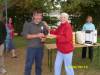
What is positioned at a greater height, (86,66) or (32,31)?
(32,31)

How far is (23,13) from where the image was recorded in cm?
2725

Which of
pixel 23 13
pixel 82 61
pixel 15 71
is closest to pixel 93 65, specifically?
pixel 82 61

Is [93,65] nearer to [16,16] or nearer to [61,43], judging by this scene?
[61,43]

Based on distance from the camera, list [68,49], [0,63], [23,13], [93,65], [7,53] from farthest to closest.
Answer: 1. [23,13]
2. [7,53]
3. [93,65]
4. [0,63]
5. [68,49]

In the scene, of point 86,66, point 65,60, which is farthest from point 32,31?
point 86,66

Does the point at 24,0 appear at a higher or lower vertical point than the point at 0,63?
higher

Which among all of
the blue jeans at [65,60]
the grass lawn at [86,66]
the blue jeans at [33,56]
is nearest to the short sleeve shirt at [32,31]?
the blue jeans at [33,56]

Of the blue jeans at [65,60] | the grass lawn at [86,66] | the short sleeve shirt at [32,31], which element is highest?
the short sleeve shirt at [32,31]

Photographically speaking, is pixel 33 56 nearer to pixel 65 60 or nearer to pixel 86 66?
pixel 65 60

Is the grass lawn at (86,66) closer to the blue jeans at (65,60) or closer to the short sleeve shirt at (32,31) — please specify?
the blue jeans at (65,60)

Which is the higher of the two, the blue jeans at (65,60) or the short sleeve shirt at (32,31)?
the short sleeve shirt at (32,31)

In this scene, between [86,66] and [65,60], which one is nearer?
[65,60]

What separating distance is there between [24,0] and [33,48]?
1218cm

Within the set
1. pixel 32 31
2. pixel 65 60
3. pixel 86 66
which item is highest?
pixel 32 31
